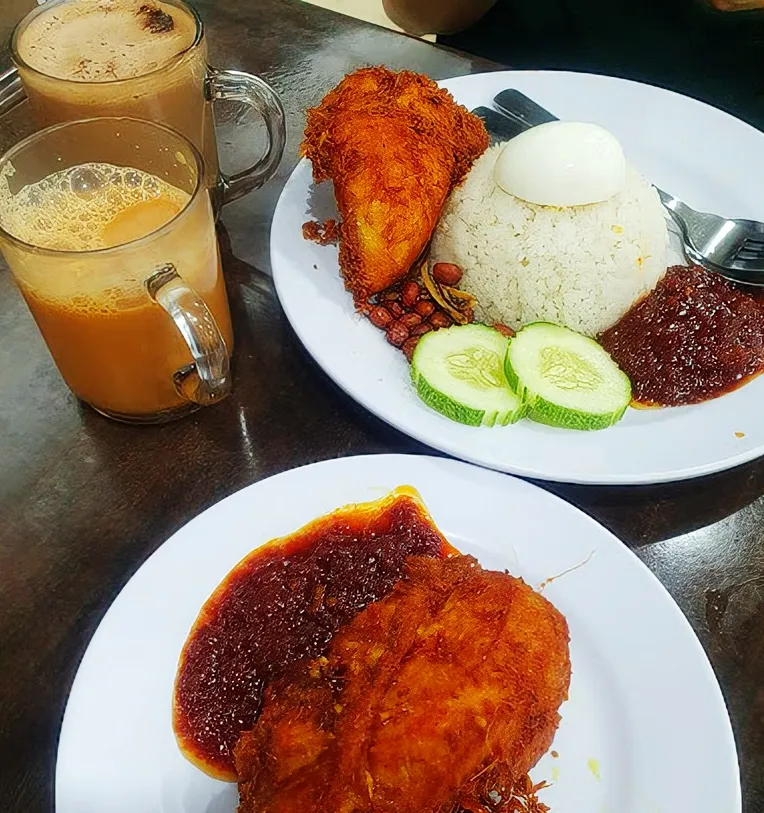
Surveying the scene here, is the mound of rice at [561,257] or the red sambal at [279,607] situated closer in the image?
the red sambal at [279,607]

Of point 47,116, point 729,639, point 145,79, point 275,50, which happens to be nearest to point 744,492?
point 729,639

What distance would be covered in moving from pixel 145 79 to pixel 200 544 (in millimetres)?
869

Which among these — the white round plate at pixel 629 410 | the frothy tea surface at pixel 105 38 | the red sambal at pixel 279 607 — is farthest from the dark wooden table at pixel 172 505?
the frothy tea surface at pixel 105 38

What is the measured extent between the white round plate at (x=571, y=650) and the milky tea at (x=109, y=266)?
0.32 meters

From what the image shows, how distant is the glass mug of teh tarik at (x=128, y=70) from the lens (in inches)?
58.5

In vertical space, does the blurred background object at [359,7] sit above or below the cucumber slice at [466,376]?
below

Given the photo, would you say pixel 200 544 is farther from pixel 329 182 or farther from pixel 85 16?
pixel 85 16

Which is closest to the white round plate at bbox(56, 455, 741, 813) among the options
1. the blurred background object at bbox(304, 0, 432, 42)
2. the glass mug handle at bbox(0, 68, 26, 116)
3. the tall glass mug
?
the tall glass mug

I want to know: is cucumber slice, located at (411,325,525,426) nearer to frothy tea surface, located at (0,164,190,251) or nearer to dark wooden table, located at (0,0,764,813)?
dark wooden table, located at (0,0,764,813)

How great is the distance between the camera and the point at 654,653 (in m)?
1.13

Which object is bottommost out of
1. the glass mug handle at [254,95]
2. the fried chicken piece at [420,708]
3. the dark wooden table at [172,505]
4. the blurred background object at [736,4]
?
the dark wooden table at [172,505]

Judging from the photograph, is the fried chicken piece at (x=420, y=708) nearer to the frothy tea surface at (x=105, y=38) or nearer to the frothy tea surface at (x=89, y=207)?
the frothy tea surface at (x=89, y=207)

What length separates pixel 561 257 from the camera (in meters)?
1.72

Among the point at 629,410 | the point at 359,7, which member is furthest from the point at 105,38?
the point at 359,7
